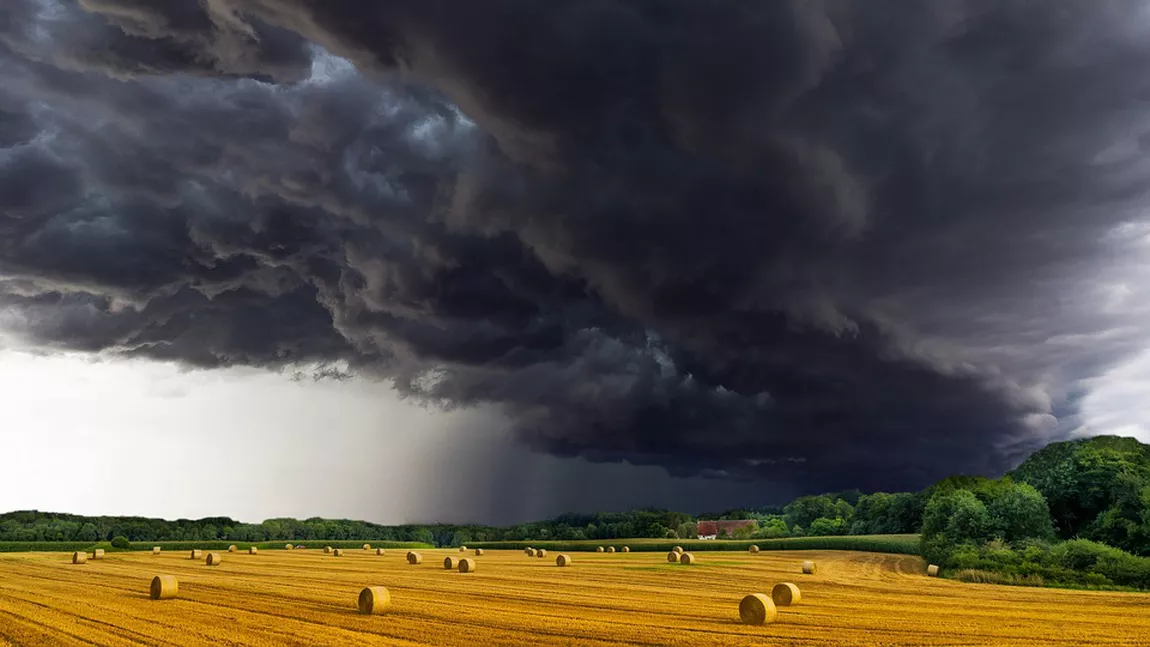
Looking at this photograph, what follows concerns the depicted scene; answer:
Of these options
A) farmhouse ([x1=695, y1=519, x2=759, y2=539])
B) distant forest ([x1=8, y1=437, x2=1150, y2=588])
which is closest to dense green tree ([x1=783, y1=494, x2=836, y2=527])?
farmhouse ([x1=695, y1=519, x2=759, y2=539])

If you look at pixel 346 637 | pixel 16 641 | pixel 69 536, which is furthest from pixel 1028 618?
pixel 69 536

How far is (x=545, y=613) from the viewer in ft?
77.7

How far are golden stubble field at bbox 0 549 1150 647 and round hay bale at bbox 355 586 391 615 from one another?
52 cm

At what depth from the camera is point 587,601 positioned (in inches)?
1085

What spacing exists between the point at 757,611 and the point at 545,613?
6.79 m

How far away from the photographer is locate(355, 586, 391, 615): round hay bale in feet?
76.3

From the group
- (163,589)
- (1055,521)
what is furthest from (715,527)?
(163,589)

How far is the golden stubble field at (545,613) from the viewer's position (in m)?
18.5

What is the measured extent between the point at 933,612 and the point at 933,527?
142ft

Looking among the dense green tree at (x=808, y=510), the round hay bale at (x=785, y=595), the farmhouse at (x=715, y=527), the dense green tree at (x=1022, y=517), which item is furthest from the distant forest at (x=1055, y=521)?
the dense green tree at (x=808, y=510)

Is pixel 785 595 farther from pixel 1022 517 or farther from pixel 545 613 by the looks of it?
pixel 1022 517

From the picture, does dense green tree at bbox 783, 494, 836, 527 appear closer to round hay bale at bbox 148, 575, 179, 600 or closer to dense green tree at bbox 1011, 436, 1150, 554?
dense green tree at bbox 1011, 436, 1150, 554

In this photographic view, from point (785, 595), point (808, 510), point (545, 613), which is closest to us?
point (545, 613)

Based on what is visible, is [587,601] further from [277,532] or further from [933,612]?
[277,532]
